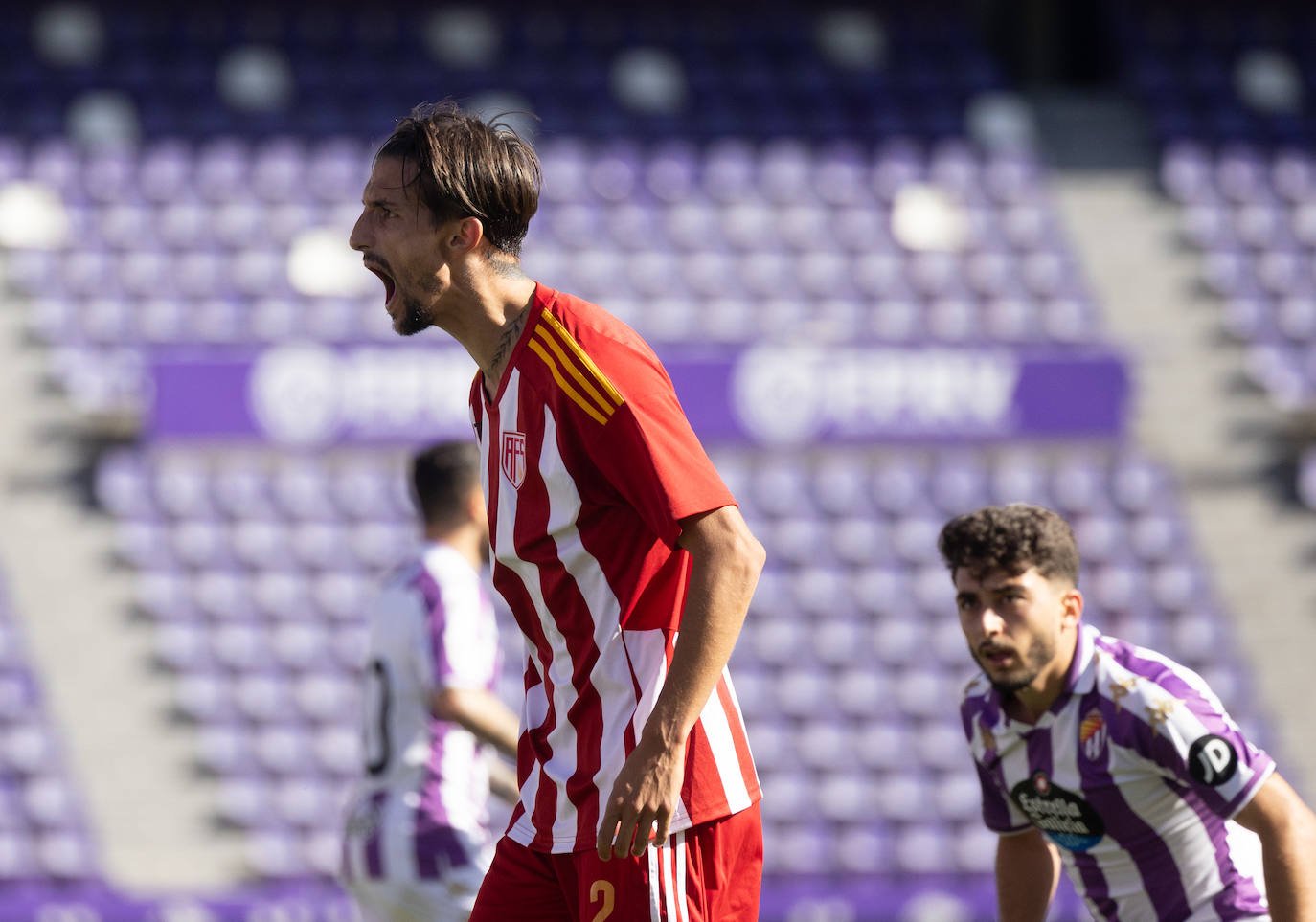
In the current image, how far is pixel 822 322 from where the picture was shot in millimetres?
11023

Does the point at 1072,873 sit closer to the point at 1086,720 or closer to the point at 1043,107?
the point at 1086,720

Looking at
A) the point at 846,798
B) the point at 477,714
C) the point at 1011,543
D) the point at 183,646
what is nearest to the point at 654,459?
the point at 1011,543

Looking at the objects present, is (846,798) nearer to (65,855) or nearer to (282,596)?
(282,596)

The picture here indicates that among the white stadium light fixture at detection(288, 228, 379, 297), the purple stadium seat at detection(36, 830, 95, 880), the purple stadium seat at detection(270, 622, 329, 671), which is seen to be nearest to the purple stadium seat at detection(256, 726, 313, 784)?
the purple stadium seat at detection(270, 622, 329, 671)

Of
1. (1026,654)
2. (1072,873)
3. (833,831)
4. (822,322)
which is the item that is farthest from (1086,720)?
(822,322)

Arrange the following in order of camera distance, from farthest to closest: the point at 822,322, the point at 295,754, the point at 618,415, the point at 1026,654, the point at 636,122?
the point at 636,122 < the point at 822,322 < the point at 295,754 < the point at 1026,654 < the point at 618,415

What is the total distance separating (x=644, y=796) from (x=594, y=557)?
0.42m

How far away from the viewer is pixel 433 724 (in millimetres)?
4203

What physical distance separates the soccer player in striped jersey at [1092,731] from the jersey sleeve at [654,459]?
96 centimetres

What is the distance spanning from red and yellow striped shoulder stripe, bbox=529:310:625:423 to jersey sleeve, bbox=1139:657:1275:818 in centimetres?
132

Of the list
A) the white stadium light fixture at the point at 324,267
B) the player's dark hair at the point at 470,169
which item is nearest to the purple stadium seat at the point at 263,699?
the white stadium light fixture at the point at 324,267

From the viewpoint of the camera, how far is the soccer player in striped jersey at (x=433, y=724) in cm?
400

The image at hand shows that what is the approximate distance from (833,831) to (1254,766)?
6876mm

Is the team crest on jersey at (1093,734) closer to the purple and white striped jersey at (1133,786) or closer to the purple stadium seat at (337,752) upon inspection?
the purple and white striped jersey at (1133,786)
